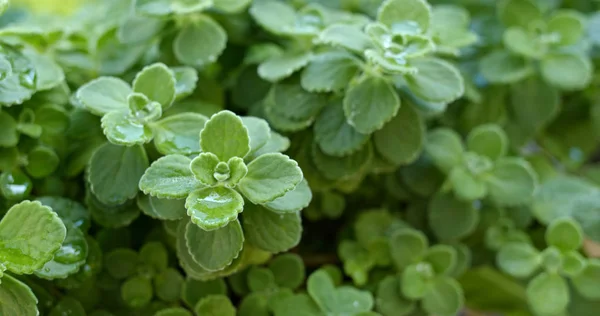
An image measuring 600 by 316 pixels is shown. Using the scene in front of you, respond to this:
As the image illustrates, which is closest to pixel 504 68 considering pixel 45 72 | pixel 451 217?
pixel 451 217

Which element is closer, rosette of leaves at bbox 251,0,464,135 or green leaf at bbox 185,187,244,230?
green leaf at bbox 185,187,244,230

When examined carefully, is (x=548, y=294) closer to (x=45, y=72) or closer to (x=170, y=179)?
(x=170, y=179)

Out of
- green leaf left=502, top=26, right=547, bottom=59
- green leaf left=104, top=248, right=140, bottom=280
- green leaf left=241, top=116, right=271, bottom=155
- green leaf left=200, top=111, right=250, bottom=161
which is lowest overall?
green leaf left=104, top=248, right=140, bottom=280

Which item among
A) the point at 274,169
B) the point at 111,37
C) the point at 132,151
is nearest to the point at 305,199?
the point at 274,169

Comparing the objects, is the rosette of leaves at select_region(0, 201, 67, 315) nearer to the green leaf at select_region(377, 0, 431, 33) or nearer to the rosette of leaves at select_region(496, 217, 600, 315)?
the green leaf at select_region(377, 0, 431, 33)

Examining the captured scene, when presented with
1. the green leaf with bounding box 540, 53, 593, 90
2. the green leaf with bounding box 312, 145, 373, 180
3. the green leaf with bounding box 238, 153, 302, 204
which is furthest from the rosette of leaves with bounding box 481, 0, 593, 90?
the green leaf with bounding box 238, 153, 302, 204

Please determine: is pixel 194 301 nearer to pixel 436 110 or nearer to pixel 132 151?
pixel 132 151

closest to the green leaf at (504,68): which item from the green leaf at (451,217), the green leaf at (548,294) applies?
the green leaf at (451,217)
